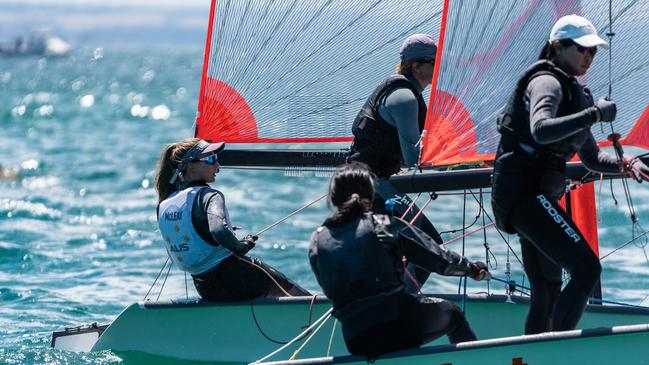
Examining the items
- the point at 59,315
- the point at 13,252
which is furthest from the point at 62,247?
the point at 59,315

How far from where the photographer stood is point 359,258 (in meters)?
4.08

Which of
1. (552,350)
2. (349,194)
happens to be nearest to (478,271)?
(552,350)

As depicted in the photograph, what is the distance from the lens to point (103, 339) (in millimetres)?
5867

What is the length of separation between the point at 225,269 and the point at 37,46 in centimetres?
9001

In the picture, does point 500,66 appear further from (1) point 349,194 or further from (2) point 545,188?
(1) point 349,194

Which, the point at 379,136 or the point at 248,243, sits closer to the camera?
the point at 379,136

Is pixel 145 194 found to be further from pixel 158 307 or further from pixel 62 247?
pixel 158 307

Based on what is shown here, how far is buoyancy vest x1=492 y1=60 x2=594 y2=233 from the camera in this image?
427 centimetres

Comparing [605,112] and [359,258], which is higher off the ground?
[605,112]

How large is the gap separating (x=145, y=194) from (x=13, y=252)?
15.1 feet

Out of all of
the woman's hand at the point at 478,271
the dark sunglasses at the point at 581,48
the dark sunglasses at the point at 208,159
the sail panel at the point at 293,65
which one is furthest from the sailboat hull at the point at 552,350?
the sail panel at the point at 293,65

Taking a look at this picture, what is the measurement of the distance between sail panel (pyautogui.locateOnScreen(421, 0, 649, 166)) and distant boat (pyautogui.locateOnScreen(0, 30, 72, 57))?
86438 mm

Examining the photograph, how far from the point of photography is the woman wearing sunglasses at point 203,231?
17.8 feet

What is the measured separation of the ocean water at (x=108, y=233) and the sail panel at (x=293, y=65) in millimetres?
1164
